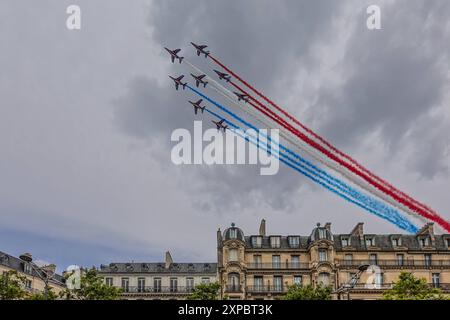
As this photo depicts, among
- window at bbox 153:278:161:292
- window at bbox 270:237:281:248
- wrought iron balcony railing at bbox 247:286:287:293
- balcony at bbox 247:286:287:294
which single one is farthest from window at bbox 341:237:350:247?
window at bbox 153:278:161:292

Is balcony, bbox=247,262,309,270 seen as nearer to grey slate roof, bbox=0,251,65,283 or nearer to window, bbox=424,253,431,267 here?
window, bbox=424,253,431,267

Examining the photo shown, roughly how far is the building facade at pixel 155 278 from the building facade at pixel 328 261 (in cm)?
1139

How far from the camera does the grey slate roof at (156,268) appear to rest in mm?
98125

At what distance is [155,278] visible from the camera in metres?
97.7

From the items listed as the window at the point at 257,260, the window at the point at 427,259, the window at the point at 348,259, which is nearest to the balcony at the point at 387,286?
the window at the point at 427,259

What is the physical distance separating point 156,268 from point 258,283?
20725mm

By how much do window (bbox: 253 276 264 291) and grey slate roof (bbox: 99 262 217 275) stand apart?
1443cm

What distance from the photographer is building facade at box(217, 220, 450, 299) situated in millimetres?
85562

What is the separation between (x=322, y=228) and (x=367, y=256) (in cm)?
783

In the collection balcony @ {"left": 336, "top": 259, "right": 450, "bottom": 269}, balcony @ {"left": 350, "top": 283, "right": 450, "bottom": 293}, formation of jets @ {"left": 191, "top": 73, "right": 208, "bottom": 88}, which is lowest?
balcony @ {"left": 350, "top": 283, "right": 450, "bottom": 293}

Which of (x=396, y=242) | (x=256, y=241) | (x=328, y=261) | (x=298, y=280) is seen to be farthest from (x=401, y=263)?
(x=256, y=241)
